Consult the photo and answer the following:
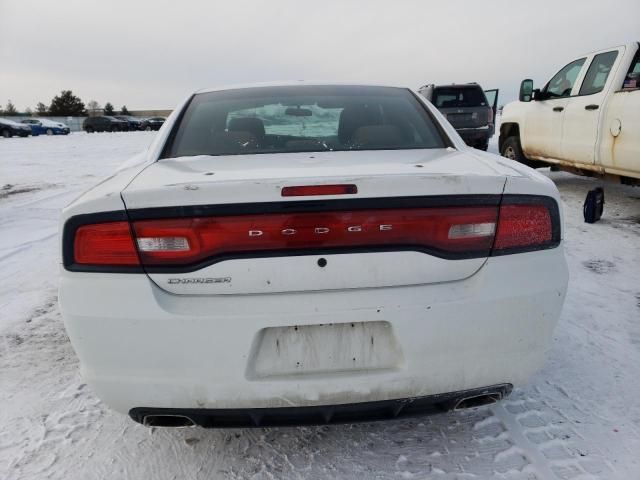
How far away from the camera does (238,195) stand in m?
1.59

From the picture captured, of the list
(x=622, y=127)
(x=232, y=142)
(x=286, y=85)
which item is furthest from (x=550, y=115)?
(x=232, y=142)

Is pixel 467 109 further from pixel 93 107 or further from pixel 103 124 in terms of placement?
pixel 93 107

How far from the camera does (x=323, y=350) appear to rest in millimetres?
1635

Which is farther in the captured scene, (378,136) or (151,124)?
(151,124)

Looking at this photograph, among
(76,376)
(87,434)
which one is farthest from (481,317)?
(76,376)

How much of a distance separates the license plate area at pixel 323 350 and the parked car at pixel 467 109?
11332mm

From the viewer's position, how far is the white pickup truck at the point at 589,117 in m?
5.55

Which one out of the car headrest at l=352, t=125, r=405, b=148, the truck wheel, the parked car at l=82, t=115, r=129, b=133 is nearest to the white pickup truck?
the truck wheel

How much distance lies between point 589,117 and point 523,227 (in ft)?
17.6

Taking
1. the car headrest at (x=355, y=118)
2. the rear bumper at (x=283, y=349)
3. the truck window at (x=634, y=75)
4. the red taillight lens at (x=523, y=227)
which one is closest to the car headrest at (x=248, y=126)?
the car headrest at (x=355, y=118)

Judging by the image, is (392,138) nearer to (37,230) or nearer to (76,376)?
(76,376)

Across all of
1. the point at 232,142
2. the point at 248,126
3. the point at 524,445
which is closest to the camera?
the point at 524,445

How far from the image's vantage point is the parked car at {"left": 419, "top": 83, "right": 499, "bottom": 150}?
12508mm

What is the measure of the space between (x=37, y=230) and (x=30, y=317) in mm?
2862
